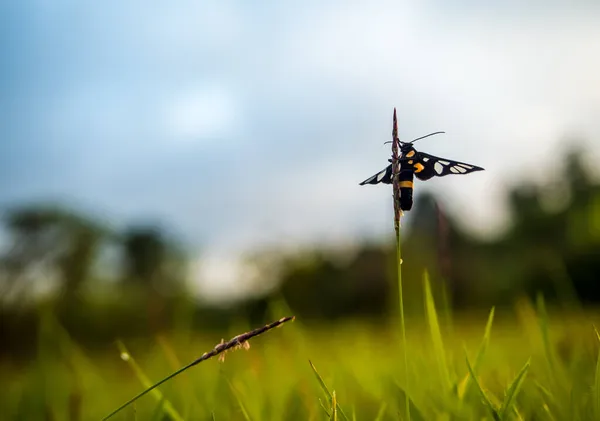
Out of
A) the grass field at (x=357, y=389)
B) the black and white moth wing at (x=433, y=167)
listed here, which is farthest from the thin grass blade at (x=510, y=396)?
the black and white moth wing at (x=433, y=167)

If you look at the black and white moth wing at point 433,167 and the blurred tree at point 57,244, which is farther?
the blurred tree at point 57,244

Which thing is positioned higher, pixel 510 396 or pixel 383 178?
pixel 383 178

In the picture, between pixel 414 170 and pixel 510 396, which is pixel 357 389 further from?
pixel 414 170

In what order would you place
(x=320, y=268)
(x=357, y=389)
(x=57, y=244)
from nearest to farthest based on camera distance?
(x=357, y=389), (x=57, y=244), (x=320, y=268)

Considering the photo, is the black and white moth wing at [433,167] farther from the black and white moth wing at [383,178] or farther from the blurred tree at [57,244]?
the blurred tree at [57,244]

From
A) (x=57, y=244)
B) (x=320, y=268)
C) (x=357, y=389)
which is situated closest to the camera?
(x=357, y=389)

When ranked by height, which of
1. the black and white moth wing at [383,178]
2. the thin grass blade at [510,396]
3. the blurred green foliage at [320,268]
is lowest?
the blurred green foliage at [320,268]

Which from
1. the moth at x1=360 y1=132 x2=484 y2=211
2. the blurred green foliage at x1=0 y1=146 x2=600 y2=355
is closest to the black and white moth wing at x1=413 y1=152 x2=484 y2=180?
the moth at x1=360 y1=132 x2=484 y2=211

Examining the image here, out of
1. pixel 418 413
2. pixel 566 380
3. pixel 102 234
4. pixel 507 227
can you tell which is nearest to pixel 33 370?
pixel 418 413

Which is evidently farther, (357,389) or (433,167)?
(357,389)

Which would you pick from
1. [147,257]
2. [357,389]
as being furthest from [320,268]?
[357,389]
